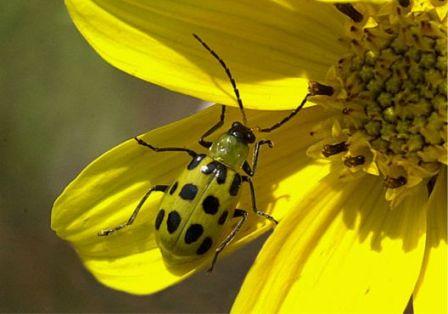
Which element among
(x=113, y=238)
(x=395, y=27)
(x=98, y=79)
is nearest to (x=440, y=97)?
(x=395, y=27)

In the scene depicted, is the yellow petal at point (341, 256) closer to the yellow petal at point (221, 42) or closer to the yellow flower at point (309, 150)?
the yellow flower at point (309, 150)

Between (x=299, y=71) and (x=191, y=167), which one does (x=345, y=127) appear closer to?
(x=299, y=71)

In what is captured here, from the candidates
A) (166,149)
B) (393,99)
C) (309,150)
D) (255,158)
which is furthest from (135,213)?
(393,99)

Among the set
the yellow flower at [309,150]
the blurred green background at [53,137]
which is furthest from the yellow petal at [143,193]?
the blurred green background at [53,137]

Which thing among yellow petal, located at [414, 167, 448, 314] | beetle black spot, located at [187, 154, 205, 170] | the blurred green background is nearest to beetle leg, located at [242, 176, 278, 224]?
Result: beetle black spot, located at [187, 154, 205, 170]

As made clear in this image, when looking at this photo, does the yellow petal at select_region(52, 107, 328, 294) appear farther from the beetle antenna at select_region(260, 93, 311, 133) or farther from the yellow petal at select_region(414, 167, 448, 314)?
the yellow petal at select_region(414, 167, 448, 314)

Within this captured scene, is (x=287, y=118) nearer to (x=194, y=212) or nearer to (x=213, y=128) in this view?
(x=213, y=128)
